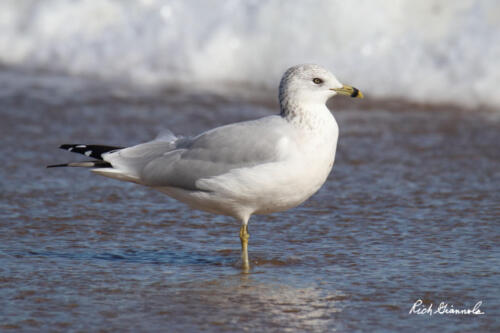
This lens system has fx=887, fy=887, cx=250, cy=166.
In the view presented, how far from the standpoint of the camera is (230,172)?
4.64 metres

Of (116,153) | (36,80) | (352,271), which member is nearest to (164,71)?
(36,80)

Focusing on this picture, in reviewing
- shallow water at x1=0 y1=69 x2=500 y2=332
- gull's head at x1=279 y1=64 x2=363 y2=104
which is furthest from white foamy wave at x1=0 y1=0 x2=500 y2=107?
gull's head at x1=279 y1=64 x2=363 y2=104

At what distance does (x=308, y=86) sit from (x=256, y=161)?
510 millimetres

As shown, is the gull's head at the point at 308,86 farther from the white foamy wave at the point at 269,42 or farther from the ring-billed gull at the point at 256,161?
the white foamy wave at the point at 269,42

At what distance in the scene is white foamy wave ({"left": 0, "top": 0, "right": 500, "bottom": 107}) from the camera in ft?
31.0

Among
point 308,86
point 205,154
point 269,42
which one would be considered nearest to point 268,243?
point 205,154

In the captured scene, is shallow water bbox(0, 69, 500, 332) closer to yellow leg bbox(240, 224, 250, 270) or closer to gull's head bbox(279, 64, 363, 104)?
yellow leg bbox(240, 224, 250, 270)

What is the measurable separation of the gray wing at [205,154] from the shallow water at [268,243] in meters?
0.46

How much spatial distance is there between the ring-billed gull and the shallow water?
38 cm

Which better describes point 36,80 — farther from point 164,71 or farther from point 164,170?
point 164,170

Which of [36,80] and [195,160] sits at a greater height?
[36,80]

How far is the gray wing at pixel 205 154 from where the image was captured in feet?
15.0

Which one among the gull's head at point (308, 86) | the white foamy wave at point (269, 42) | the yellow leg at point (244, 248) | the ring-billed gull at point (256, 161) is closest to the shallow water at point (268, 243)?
the yellow leg at point (244, 248)

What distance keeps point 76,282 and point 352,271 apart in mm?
1400
